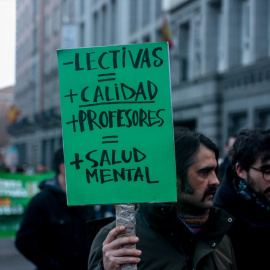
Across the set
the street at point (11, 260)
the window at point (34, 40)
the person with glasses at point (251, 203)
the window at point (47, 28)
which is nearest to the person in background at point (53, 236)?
the person with glasses at point (251, 203)

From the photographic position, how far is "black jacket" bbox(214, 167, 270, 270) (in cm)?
306

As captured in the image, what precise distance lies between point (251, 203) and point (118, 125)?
3.37ft

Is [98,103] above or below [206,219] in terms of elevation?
above

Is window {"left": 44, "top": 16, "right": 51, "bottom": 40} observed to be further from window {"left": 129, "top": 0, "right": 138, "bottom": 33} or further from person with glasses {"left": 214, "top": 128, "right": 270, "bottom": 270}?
person with glasses {"left": 214, "top": 128, "right": 270, "bottom": 270}

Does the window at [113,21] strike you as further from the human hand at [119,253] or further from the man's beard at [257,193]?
the human hand at [119,253]

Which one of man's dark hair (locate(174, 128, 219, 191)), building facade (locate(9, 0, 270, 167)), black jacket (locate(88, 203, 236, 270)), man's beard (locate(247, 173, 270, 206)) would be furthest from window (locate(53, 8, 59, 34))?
black jacket (locate(88, 203, 236, 270))

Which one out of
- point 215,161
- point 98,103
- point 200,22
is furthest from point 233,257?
point 200,22

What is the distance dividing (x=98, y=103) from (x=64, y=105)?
0.47ft

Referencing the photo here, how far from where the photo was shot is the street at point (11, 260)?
937 cm

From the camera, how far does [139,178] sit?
94.1 inches

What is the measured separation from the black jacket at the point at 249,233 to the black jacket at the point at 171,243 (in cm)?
35

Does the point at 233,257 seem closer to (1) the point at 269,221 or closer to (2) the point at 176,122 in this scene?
(1) the point at 269,221

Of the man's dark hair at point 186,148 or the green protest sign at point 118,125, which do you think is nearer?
the green protest sign at point 118,125

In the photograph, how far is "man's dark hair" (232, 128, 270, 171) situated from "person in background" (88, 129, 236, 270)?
35 centimetres
